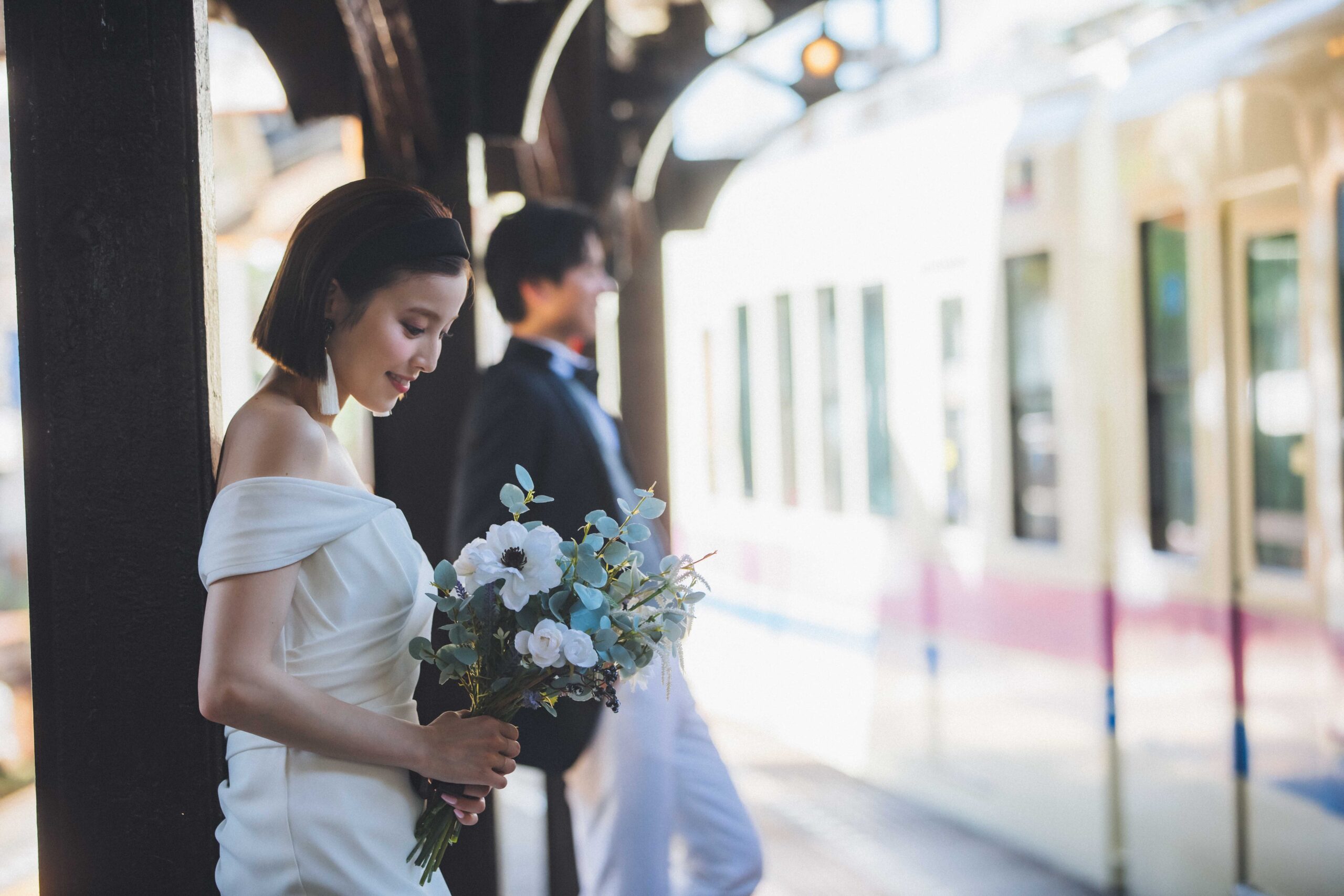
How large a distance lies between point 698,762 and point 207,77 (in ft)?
5.27

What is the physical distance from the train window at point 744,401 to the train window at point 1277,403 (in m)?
4.23

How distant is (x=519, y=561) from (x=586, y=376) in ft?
4.31

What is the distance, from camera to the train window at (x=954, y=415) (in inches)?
229

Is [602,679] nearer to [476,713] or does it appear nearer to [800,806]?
[476,713]

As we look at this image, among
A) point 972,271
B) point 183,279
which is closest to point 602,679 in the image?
point 183,279

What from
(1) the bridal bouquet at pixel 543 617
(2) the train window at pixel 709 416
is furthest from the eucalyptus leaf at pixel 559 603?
(2) the train window at pixel 709 416

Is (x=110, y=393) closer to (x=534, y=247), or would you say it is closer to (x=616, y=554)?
(x=616, y=554)

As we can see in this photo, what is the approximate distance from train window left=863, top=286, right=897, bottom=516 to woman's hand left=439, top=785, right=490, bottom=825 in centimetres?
507

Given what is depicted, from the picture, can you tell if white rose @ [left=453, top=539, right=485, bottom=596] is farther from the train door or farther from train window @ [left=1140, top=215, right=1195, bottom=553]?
train window @ [left=1140, top=215, right=1195, bottom=553]

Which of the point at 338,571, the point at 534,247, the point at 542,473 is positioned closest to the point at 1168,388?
the point at 534,247

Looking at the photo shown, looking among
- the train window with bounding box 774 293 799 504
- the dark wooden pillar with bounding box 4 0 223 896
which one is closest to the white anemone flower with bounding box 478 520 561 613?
the dark wooden pillar with bounding box 4 0 223 896

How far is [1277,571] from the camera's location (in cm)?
406

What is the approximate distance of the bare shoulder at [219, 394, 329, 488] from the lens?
1.37m

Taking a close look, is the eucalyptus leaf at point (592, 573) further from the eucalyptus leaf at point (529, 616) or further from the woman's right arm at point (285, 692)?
the woman's right arm at point (285, 692)
